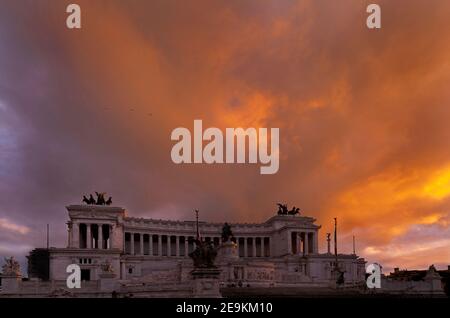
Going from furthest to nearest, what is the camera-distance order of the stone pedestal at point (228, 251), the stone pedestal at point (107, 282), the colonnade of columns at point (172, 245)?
the colonnade of columns at point (172, 245) < the stone pedestal at point (228, 251) < the stone pedestal at point (107, 282)

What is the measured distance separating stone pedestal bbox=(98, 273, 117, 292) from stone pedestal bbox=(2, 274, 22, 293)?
8.90 m

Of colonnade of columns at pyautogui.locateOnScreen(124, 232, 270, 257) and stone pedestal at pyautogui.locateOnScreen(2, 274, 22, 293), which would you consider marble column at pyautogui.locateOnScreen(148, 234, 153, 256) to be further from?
stone pedestal at pyautogui.locateOnScreen(2, 274, 22, 293)

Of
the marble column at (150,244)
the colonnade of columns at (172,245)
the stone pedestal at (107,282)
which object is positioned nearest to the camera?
the stone pedestal at (107,282)

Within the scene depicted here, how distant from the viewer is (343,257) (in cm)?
10644

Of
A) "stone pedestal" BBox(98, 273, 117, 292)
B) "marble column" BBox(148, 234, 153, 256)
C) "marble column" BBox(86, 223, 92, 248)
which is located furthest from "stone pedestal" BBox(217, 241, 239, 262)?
"marble column" BBox(86, 223, 92, 248)

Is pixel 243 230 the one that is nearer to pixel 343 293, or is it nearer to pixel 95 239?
pixel 95 239

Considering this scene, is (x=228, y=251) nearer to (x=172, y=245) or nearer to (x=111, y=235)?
(x=111, y=235)

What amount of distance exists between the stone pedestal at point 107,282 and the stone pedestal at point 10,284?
351 inches

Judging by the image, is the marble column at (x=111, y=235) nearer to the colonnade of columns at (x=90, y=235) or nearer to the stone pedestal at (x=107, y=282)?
the colonnade of columns at (x=90, y=235)

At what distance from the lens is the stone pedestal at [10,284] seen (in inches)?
2534

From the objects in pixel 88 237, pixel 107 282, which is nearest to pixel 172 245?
pixel 88 237

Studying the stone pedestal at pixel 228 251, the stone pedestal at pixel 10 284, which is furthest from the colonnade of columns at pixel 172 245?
the stone pedestal at pixel 10 284

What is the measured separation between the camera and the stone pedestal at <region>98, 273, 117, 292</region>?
2571 inches
